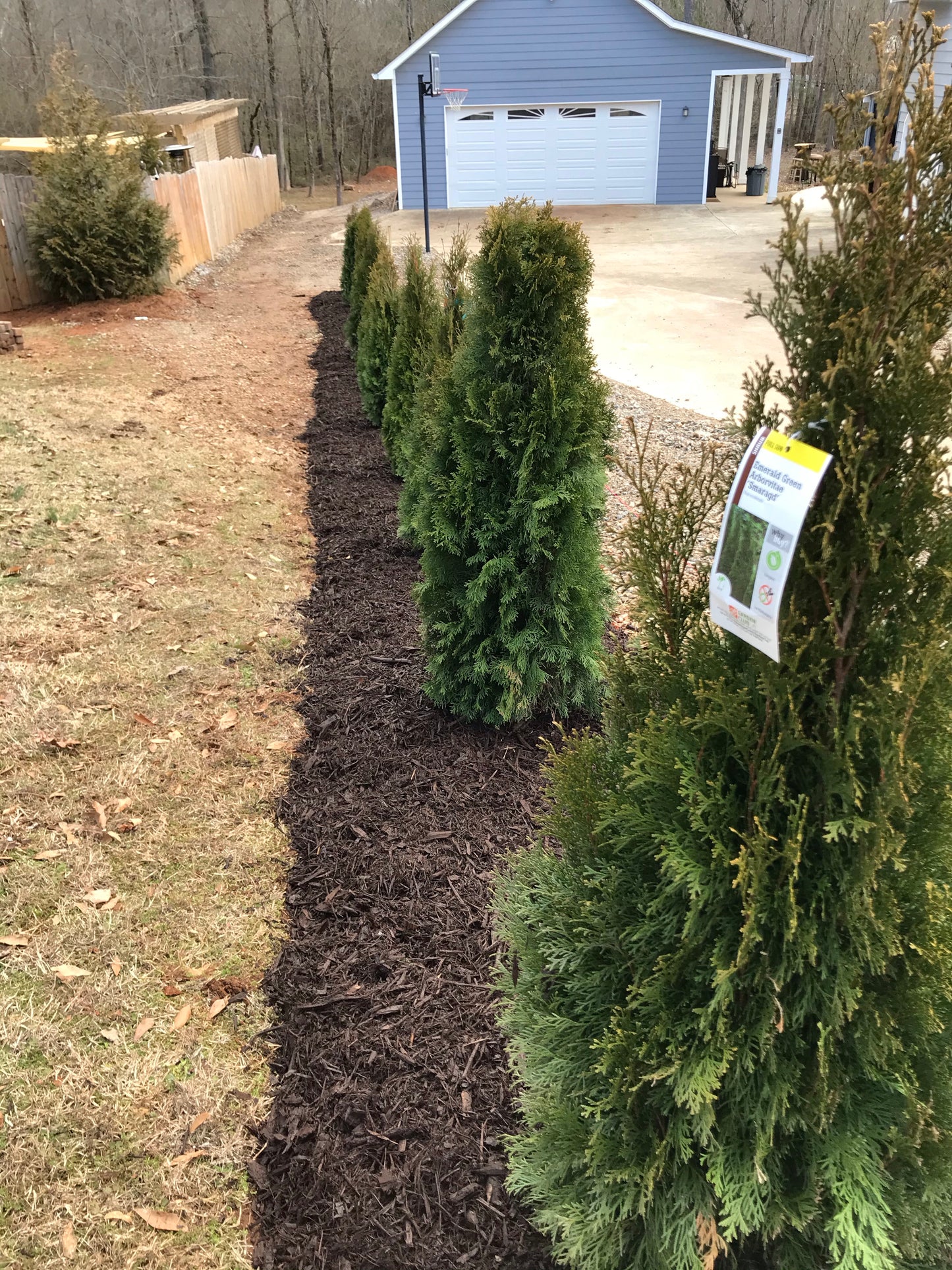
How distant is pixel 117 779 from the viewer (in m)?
3.71

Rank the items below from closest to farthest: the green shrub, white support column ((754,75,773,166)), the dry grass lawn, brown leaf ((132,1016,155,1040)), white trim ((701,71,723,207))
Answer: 1. the dry grass lawn
2. brown leaf ((132,1016,155,1040))
3. the green shrub
4. white trim ((701,71,723,207))
5. white support column ((754,75,773,166))

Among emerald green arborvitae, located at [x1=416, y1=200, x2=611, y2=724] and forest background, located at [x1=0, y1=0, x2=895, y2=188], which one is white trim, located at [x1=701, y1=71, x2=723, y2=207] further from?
emerald green arborvitae, located at [x1=416, y1=200, x2=611, y2=724]

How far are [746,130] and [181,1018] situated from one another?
28.5m

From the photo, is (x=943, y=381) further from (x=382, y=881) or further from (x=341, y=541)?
(x=341, y=541)

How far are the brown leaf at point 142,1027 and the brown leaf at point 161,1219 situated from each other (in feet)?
1.78

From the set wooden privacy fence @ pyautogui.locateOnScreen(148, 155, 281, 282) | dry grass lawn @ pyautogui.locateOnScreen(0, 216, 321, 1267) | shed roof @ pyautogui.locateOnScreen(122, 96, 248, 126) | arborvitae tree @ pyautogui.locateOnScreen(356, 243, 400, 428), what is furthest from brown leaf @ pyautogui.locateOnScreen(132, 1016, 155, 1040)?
shed roof @ pyautogui.locateOnScreen(122, 96, 248, 126)

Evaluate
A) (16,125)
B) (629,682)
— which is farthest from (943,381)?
(16,125)

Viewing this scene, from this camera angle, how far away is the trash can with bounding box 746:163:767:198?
23281 millimetres

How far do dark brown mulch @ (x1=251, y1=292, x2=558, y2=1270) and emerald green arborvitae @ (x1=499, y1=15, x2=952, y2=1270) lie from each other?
1.72 feet

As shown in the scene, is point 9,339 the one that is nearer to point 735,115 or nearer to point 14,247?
point 14,247

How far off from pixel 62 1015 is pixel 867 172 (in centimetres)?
294

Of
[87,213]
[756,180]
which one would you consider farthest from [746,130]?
[87,213]

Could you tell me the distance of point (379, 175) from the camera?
37.3m

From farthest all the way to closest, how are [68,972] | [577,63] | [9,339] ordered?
1. [577,63]
2. [9,339]
3. [68,972]
